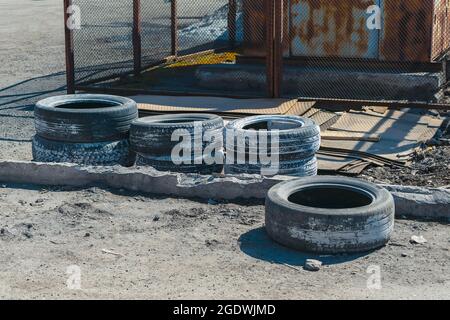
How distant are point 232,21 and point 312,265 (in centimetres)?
954

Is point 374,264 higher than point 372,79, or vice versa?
point 372,79

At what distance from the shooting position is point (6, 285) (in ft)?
22.4

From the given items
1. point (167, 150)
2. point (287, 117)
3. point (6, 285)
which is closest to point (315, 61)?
point (287, 117)

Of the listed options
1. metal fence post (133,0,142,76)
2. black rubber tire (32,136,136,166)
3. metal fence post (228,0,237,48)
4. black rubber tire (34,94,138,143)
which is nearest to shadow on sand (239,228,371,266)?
black rubber tire (32,136,136,166)

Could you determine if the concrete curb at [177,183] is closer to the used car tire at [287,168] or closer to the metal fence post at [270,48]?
the used car tire at [287,168]

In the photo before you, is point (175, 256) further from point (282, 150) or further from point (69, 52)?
point (69, 52)

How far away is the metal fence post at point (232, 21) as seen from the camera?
50.7 feet

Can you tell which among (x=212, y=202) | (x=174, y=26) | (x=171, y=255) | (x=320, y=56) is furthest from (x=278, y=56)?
(x=171, y=255)

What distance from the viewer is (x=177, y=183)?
8977 mm

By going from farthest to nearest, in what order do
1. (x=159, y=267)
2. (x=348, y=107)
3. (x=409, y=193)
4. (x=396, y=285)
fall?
(x=348, y=107)
(x=409, y=193)
(x=159, y=267)
(x=396, y=285)

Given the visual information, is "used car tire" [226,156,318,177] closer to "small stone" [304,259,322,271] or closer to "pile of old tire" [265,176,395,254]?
"pile of old tire" [265,176,395,254]

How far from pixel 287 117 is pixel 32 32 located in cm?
1288
